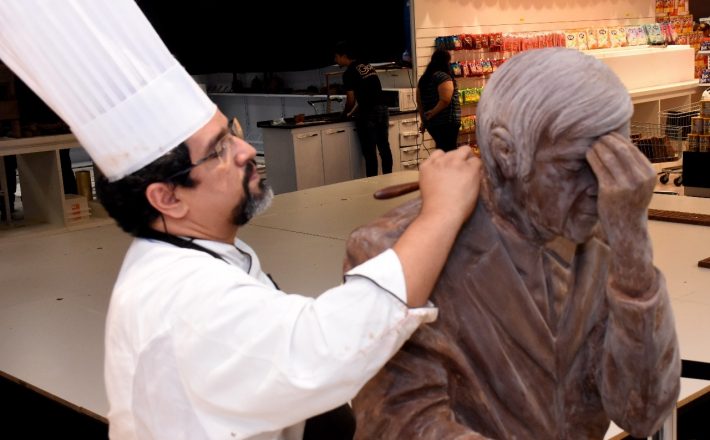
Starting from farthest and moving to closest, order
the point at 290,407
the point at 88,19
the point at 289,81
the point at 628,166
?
1. the point at 289,81
2. the point at 88,19
3. the point at 290,407
4. the point at 628,166

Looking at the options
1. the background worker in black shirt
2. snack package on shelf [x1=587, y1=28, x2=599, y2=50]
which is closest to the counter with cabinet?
the background worker in black shirt

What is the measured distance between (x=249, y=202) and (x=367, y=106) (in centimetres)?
636

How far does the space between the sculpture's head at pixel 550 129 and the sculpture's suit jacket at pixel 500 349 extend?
0.08 m

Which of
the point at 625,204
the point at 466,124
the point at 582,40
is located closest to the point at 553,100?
the point at 625,204

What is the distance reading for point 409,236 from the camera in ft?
3.96

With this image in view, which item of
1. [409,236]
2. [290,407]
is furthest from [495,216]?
[290,407]

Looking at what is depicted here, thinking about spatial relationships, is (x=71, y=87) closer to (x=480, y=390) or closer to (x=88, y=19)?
(x=88, y=19)

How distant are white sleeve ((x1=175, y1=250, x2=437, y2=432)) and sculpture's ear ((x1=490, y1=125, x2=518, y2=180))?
0.64ft

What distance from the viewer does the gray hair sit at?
114 centimetres

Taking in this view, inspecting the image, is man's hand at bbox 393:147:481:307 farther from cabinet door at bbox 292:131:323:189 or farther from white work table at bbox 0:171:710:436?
cabinet door at bbox 292:131:323:189

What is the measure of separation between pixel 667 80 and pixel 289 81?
5116mm

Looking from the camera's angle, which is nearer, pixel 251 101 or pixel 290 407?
pixel 290 407

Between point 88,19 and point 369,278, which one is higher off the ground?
point 88,19

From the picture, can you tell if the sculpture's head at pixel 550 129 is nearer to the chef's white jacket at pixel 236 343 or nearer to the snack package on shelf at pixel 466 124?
the chef's white jacket at pixel 236 343
